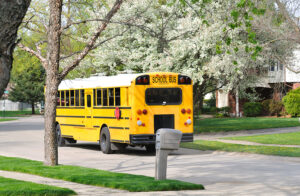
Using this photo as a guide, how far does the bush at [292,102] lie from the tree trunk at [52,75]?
3175cm

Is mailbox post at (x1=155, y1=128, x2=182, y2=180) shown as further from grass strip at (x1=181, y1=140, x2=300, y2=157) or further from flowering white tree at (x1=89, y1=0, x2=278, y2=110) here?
flowering white tree at (x1=89, y1=0, x2=278, y2=110)

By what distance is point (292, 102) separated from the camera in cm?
4488

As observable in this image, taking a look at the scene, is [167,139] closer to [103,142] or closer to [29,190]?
[29,190]

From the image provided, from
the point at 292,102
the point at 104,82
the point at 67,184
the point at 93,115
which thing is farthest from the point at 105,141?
the point at 292,102

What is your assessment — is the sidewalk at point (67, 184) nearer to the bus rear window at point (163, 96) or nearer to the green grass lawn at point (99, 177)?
the green grass lawn at point (99, 177)

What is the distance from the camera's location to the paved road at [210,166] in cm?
1209

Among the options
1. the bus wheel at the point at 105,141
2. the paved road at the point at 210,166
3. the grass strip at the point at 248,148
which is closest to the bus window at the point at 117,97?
the bus wheel at the point at 105,141

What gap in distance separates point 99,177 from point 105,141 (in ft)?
26.8

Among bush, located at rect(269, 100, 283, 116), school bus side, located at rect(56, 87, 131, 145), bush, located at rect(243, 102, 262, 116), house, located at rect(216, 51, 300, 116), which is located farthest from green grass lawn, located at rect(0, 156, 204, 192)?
bush, located at rect(243, 102, 262, 116)

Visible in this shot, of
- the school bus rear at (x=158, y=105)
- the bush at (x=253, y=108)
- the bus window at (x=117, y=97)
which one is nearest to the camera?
the school bus rear at (x=158, y=105)

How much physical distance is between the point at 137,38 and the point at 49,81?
1577 cm

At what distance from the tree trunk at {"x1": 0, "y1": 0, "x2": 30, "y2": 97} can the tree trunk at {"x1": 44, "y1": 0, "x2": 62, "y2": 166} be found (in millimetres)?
9040

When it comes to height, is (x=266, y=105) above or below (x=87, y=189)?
above

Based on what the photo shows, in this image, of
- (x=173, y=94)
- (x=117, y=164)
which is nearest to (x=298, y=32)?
(x=173, y=94)
